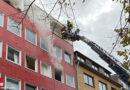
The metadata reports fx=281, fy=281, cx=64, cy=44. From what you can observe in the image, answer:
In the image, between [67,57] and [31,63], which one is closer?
[31,63]

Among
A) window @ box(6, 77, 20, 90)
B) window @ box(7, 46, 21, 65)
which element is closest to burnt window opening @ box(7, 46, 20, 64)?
window @ box(7, 46, 21, 65)

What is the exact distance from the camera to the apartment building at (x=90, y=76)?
93.4 ft

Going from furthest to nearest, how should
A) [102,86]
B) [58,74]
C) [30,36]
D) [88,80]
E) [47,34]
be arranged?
[102,86], [88,80], [47,34], [58,74], [30,36]

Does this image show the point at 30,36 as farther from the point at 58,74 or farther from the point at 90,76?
the point at 90,76

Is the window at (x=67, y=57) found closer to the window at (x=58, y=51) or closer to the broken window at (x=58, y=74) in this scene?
the window at (x=58, y=51)

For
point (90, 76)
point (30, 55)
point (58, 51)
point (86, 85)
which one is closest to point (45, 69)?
point (30, 55)

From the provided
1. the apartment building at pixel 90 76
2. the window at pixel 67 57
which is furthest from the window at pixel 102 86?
the window at pixel 67 57

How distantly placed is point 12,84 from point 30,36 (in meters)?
5.40

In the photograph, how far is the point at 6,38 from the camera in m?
21.2

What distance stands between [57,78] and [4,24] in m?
7.55

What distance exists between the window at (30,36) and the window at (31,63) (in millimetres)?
1509

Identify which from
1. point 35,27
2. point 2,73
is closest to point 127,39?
point 2,73

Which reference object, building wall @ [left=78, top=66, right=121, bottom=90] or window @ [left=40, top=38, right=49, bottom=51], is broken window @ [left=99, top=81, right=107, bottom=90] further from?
window @ [left=40, top=38, right=49, bottom=51]

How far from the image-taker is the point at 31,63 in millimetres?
23328
